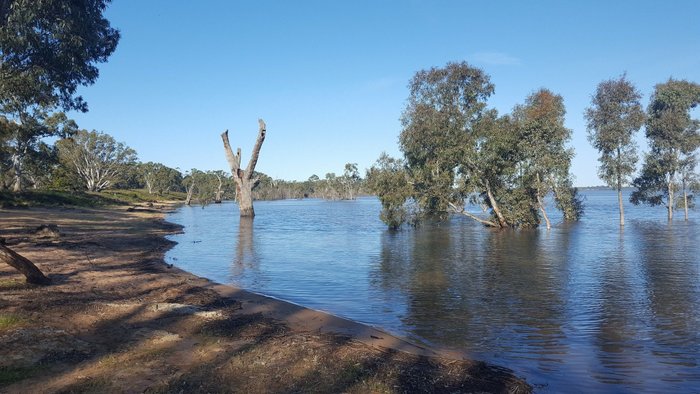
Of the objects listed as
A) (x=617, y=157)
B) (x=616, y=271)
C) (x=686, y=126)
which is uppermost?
(x=686, y=126)

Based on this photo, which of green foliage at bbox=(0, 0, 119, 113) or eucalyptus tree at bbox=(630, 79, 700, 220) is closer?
green foliage at bbox=(0, 0, 119, 113)

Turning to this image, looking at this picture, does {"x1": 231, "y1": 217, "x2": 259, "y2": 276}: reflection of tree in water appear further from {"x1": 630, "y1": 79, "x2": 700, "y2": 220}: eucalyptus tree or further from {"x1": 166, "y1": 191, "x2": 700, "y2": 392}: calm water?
{"x1": 630, "y1": 79, "x2": 700, "y2": 220}: eucalyptus tree

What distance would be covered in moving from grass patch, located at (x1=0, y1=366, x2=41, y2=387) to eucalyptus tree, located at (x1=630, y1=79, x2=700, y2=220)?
48890mm

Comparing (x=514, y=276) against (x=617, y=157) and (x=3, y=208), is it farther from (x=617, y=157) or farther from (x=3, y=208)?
(x=3, y=208)

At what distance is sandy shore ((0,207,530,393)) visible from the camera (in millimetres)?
5488

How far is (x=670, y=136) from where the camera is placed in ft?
137

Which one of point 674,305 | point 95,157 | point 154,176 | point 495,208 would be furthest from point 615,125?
point 154,176

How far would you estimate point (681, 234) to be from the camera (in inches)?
1209

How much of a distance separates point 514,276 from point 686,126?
3615 centimetres

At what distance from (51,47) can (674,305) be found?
18624 mm

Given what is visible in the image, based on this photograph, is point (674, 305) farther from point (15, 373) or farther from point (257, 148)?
point (257, 148)

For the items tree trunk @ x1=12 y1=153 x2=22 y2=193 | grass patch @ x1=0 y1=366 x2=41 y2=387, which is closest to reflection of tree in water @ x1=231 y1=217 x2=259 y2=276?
grass patch @ x1=0 y1=366 x2=41 y2=387

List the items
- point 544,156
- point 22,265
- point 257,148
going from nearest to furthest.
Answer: point 22,265
point 544,156
point 257,148

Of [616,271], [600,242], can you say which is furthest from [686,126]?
[616,271]
